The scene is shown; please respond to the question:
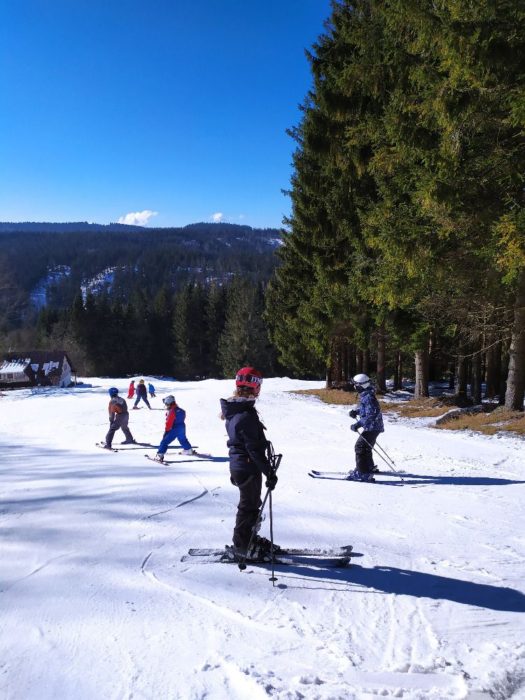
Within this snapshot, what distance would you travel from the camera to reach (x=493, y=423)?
12.4 m

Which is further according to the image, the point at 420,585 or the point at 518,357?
the point at 518,357

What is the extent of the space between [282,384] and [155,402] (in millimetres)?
10012

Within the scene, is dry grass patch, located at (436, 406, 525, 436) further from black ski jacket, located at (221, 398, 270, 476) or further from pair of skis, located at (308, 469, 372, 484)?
black ski jacket, located at (221, 398, 270, 476)

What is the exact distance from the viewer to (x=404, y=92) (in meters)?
11.6

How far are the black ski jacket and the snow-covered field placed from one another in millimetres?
949

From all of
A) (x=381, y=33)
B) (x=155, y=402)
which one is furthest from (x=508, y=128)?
(x=155, y=402)

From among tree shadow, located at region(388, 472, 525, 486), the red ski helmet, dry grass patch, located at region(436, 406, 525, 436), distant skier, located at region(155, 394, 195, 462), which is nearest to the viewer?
the red ski helmet

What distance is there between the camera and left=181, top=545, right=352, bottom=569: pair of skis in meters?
4.44

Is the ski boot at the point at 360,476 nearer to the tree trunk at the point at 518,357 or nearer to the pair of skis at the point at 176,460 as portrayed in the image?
the pair of skis at the point at 176,460

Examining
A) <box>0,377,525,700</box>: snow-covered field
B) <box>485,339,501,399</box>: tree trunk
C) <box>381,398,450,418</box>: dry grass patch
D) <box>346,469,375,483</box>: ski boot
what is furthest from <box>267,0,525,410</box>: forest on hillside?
<box>0,377,525,700</box>: snow-covered field

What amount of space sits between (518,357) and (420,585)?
1016 cm

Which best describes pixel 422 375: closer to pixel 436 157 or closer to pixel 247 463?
pixel 436 157

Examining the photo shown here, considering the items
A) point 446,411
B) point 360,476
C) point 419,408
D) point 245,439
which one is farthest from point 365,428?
point 419,408

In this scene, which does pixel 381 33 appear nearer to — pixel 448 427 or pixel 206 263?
pixel 448 427
